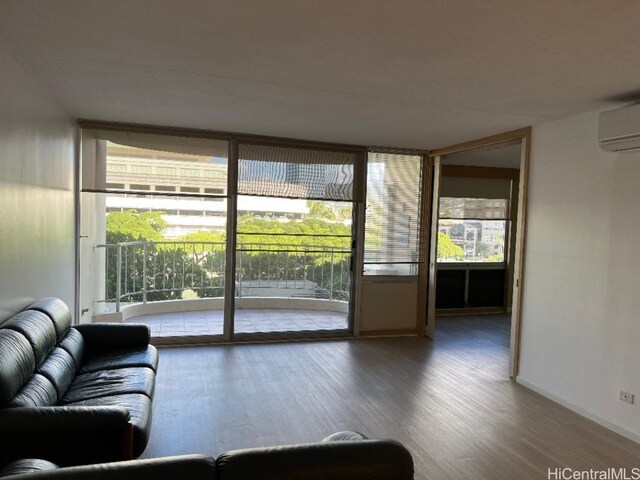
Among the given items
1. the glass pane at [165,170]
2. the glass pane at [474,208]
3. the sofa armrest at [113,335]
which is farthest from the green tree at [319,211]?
the sofa armrest at [113,335]

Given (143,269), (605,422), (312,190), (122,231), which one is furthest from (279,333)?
(605,422)

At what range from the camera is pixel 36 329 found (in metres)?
2.45

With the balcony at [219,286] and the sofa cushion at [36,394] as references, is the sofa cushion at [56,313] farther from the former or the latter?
the balcony at [219,286]

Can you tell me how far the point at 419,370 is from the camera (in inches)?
167

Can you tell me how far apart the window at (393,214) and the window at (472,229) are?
1488 mm

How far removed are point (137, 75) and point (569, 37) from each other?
2500 millimetres

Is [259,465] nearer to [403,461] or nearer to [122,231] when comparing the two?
[403,461]

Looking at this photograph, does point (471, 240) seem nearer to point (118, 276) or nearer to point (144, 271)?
point (144, 271)

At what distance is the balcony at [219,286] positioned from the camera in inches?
228

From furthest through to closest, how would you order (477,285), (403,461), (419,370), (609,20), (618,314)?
(477,285) < (419,370) < (618,314) < (609,20) < (403,461)

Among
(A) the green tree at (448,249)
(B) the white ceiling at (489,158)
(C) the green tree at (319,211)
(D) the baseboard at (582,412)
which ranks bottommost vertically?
(D) the baseboard at (582,412)

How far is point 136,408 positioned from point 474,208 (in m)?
6.01

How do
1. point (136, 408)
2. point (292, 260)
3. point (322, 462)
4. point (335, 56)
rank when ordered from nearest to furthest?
1. point (322, 462)
2. point (136, 408)
3. point (335, 56)
4. point (292, 260)

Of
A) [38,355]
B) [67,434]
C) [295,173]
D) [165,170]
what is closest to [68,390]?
[38,355]
